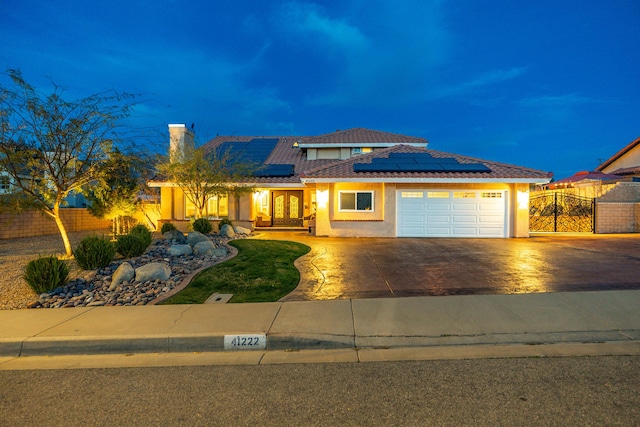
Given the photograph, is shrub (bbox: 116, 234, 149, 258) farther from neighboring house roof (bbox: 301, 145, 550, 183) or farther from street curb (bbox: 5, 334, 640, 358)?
neighboring house roof (bbox: 301, 145, 550, 183)

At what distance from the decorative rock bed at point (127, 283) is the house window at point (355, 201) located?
847 cm

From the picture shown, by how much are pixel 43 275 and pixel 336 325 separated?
19.8ft

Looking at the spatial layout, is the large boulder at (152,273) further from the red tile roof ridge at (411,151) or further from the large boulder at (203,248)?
the red tile roof ridge at (411,151)

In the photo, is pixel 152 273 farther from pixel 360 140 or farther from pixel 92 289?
pixel 360 140

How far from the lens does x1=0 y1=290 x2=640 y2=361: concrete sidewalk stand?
5.22 metres

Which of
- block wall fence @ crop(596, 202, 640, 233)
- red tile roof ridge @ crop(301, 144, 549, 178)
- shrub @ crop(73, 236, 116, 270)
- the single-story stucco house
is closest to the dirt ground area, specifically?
shrub @ crop(73, 236, 116, 270)

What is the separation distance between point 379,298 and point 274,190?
17060mm

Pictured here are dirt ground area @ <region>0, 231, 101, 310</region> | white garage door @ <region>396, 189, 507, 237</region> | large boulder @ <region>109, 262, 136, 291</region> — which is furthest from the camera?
white garage door @ <region>396, 189, 507, 237</region>

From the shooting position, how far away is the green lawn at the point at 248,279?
24.6 feet

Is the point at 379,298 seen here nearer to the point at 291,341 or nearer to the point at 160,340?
the point at 291,341

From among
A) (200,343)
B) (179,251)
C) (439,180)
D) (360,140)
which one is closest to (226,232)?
(179,251)

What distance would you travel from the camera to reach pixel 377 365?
4543mm

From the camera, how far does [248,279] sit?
28.5 ft

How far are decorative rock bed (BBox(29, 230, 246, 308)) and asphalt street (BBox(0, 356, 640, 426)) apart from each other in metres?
2.85
